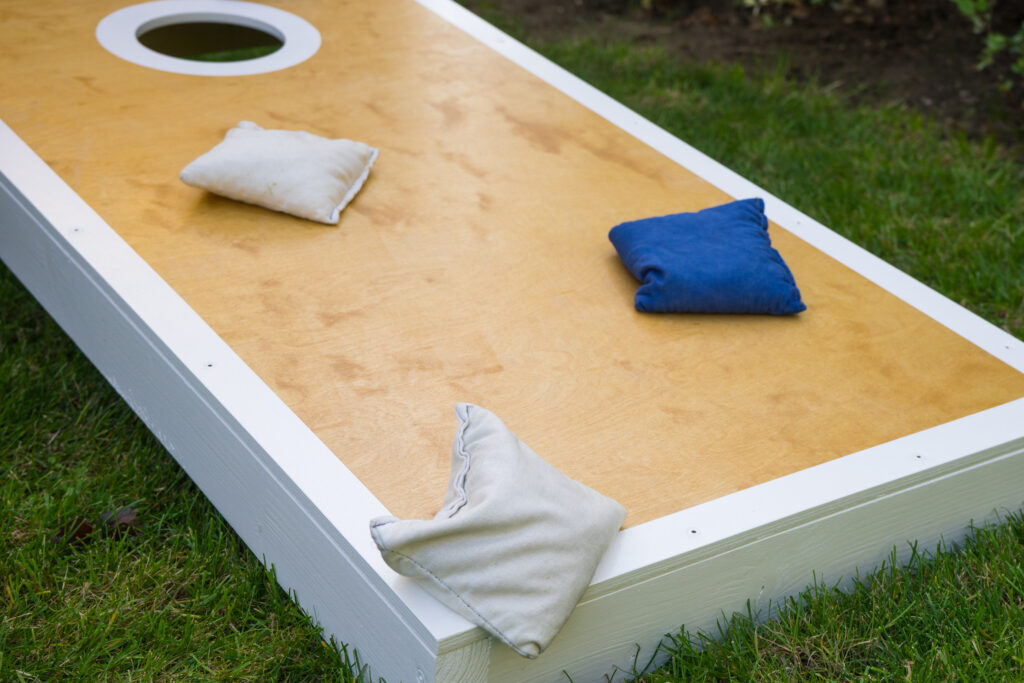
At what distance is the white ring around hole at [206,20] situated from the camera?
2.59 m

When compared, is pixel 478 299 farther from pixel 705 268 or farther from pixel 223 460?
pixel 223 460

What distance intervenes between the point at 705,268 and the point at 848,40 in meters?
2.41

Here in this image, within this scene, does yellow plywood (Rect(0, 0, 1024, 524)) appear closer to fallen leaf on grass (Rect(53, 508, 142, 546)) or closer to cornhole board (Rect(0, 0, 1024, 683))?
cornhole board (Rect(0, 0, 1024, 683))

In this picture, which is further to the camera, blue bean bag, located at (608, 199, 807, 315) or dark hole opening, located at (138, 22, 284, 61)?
dark hole opening, located at (138, 22, 284, 61)

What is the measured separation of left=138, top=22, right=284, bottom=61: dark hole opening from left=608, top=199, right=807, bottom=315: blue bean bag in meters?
1.42

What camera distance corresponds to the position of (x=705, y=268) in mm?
1844

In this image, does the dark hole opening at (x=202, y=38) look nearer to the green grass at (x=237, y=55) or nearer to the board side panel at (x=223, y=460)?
the green grass at (x=237, y=55)

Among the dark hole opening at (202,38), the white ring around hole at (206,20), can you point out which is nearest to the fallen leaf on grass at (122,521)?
the white ring around hole at (206,20)

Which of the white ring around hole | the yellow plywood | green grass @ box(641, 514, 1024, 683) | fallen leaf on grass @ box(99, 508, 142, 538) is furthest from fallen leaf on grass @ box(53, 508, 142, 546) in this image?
the white ring around hole

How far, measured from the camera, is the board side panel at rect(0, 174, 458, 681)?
137 cm

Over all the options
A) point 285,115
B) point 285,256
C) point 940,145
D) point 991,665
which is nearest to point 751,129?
point 940,145

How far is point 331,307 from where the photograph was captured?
5.96 ft

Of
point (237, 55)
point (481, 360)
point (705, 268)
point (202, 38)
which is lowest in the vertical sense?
point (237, 55)

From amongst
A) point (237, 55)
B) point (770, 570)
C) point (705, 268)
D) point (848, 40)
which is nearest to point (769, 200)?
point (705, 268)
